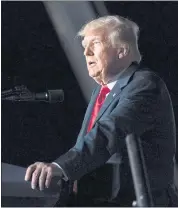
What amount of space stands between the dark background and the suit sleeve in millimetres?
751

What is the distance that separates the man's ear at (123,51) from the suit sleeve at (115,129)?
0.10m

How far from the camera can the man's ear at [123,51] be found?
1.15 metres

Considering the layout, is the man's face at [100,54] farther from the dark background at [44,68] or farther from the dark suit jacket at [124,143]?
the dark background at [44,68]

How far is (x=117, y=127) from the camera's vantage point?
0.96 m

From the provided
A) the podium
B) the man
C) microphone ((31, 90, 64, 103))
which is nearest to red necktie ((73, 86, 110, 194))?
the man

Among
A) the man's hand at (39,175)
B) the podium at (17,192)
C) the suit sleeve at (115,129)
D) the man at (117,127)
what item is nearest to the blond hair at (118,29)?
the man at (117,127)

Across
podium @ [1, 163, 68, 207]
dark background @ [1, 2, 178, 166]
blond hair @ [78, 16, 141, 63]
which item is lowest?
podium @ [1, 163, 68, 207]

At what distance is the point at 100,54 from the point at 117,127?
26cm

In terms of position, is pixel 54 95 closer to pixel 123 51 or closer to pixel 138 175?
pixel 123 51

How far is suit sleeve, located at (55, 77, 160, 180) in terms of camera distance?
0.92 m

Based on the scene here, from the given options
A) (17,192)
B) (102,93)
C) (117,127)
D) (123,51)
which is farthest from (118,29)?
(17,192)

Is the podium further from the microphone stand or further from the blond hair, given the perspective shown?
the microphone stand

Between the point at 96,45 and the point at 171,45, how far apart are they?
74 cm

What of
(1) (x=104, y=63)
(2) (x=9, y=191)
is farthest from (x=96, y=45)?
(2) (x=9, y=191)
